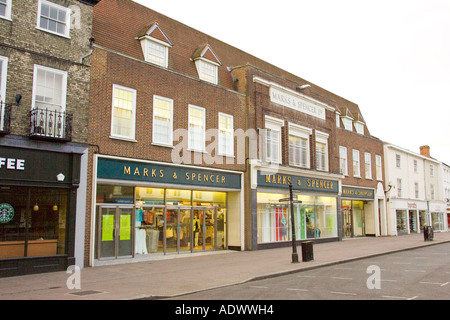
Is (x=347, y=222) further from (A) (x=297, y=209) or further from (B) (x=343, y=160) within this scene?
(A) (x=297, y=209)

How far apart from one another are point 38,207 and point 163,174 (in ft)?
18.0

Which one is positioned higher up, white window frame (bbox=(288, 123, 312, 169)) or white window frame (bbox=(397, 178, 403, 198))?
white window frame (bbox=(288, 123, 312, 169))

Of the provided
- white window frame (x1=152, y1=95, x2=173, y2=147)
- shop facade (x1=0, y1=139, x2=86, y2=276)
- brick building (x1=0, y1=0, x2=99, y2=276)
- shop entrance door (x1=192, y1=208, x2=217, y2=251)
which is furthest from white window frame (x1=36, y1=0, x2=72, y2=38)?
shop entrance door (x1=192, y1=208, x2=217, y2=251)

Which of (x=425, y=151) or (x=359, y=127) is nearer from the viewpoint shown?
(x=359, y=127)

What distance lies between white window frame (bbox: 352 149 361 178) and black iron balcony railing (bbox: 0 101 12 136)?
85.2 ft

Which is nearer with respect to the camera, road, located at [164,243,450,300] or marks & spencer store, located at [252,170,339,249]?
road, located at [164,243,450,300]

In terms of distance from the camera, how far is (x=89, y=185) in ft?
49.1

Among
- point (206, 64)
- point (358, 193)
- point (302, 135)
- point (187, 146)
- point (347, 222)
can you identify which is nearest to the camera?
point (187, 146)

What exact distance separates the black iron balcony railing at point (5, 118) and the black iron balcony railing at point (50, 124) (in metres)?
0.67

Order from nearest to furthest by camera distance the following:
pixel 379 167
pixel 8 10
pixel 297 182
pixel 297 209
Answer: pixel 8 10
pixel 297 182
pixel 297 209
pixel 379 167

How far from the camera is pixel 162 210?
60.2ft

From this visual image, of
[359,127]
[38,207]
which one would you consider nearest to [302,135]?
[359,127]

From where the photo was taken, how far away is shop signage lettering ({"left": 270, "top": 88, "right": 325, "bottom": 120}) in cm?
2392

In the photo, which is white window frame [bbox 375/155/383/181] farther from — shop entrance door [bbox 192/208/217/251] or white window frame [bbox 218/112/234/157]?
shop entrance door [bbox 192/208/217/251]
